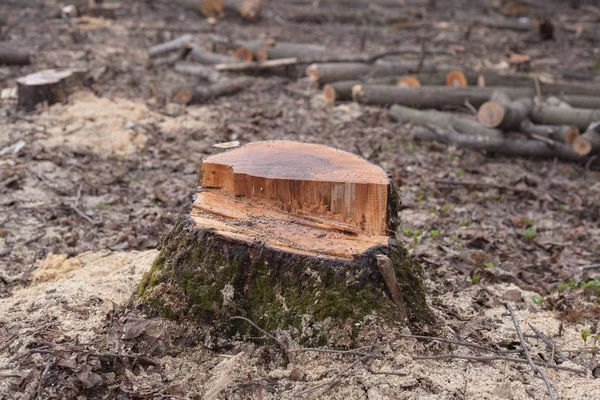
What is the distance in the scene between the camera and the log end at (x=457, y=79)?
9266 millimetres

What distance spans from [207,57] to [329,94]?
9.28ft

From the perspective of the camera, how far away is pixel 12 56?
915cm

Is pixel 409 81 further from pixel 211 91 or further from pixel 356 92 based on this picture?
pixel 211 91

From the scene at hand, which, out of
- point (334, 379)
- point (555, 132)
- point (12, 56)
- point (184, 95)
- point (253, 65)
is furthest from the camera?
point (253, 65)

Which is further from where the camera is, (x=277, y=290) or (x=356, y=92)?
(x=356, y=92)

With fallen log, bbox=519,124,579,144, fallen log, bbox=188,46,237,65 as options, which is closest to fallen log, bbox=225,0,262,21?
fallen log, bbox=188,46,237,65

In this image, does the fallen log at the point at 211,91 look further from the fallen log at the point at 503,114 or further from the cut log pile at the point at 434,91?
the fallen log at the point at 503,114

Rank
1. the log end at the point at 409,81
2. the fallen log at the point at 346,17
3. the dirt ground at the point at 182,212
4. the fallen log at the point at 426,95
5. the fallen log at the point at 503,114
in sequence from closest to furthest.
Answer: the dirt ground at the point at 182,212, the fallen log at the point at 503,114, the fallen log at the point at 426,95, the log end at the point at 409,81, the fallen log at the point at 346,17

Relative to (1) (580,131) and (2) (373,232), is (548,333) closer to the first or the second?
(2) (373,232)

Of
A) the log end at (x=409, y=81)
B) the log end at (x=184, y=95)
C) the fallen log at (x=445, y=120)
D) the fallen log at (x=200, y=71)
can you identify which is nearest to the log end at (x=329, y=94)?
the fallen log at (x=445, y=120)

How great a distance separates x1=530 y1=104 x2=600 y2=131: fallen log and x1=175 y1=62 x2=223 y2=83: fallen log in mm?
4994

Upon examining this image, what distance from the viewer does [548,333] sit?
11.6 feet

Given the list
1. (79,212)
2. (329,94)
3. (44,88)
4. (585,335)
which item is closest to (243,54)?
(329,94)

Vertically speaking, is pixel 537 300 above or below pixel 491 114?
below
